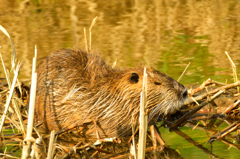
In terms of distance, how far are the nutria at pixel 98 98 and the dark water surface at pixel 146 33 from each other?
360 millimetres

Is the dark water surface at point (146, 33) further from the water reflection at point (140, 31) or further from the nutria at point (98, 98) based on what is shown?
the nutria at point (98, 98)

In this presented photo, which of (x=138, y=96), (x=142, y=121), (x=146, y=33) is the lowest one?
(x=138, y=96)

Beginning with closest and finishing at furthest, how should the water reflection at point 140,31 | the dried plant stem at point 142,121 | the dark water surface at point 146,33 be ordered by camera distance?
the dried plant stem at point 142,121 < the dark water surface at point 146,33 < the water reflection at point 140,31

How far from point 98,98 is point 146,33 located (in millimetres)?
3893

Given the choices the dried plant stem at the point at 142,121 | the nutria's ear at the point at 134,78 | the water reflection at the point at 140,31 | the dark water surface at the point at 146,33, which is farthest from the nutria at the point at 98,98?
the dried plant stem at the point at 142,121

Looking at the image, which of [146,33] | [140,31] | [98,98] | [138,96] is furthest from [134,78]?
[140,31]

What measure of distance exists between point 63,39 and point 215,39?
267 cm

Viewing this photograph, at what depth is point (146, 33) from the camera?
23.6ft

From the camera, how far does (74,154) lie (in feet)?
9.26

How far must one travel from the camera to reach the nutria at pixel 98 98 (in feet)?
11.5

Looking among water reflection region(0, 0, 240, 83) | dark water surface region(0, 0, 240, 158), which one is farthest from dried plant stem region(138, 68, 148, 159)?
water reflection region(0, 0, 240, 83)

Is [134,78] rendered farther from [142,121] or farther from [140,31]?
[140,31]

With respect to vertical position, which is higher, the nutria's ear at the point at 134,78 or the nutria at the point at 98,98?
the nutria's ear at the point at 134,78

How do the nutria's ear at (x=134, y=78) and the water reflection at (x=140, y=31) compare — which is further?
the water reflection at (x=140, y=31)
